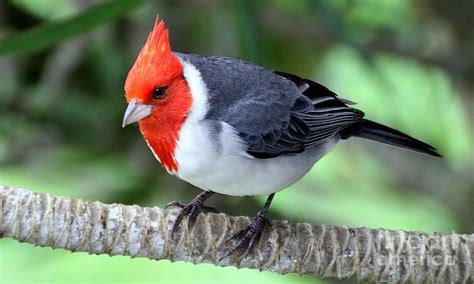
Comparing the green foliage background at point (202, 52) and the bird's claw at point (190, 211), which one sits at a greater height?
the green foliage background at point (202, 52)

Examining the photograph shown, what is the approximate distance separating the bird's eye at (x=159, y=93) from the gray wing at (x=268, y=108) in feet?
0.47

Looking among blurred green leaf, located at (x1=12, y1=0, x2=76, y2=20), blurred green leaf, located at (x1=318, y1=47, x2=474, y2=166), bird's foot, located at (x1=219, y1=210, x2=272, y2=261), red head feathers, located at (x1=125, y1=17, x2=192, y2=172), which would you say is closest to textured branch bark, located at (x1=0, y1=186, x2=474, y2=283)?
bird's foot, located at (x1=219, y1=210, x2=272, y2=261)

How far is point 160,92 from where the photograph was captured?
236 cm

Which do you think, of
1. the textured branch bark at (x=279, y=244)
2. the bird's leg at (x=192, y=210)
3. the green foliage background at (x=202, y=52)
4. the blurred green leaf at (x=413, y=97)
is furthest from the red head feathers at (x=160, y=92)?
the blurred green leaf at (x=413, y=97)

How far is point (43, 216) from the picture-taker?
202cm

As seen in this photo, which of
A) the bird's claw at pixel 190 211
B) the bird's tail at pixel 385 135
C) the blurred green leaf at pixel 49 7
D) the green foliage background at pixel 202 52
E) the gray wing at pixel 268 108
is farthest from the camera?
the blurred green leaf at pixel 49 7

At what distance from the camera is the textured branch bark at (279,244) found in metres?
2.07

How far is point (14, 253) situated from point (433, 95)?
1903mm

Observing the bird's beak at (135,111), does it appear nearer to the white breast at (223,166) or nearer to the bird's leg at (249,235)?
the white breast at (223,166)

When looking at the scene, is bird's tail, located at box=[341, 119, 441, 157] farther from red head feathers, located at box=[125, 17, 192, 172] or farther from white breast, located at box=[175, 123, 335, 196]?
red head feathers, located at box=[125, 17, 192, 172]

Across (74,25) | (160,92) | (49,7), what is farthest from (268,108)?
(49,7)

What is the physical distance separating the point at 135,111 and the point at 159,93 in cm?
10

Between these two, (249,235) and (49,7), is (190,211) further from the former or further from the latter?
(49,7)

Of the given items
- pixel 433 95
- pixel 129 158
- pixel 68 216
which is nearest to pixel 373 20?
pixel 433 95
